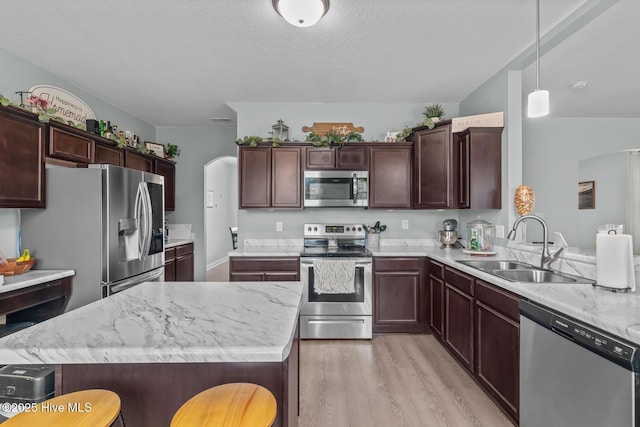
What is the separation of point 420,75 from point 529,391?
2.71m

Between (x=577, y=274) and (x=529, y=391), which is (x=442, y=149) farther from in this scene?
(x=529, y=391)

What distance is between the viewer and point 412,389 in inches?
91.5

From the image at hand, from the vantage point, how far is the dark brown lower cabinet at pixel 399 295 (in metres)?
3.36

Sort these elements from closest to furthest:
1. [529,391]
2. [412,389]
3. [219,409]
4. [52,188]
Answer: [219,409] → [529,391] → [412,389] → [52,188]

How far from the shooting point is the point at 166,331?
108cm

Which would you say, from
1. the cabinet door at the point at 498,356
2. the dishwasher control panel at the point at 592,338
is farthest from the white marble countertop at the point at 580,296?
the cabinet door at the point at 498,356

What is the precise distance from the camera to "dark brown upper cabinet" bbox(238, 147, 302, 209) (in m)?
3.69

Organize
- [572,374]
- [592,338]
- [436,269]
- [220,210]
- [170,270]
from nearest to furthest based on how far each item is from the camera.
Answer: [592,338] < [572,374] < [436,269] < [170,270] < [220,210]

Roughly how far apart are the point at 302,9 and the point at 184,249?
3.49 meters

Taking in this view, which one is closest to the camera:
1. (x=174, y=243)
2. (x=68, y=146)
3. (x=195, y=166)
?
(x=68, y=146)

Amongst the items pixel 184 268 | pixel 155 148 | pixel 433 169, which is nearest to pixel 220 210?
pixel 184 268

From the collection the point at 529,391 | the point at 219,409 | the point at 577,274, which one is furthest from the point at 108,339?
the point at 577,274

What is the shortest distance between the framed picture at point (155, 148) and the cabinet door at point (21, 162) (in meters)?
1.62

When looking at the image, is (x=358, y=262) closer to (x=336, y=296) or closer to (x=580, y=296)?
(x=336, y=296)
